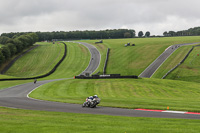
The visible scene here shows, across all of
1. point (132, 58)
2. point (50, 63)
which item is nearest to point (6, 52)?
point (50, 63)

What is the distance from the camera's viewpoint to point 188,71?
72.5 m

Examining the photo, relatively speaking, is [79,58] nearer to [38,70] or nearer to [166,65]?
[38,70]

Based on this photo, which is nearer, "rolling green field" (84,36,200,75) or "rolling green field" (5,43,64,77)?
"rolling green field" (84,36,200,75)

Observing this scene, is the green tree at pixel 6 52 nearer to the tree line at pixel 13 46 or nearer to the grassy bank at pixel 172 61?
the tree line at pixel 13 46

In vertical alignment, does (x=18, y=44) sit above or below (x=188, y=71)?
above

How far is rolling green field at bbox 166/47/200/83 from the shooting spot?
68.9 m

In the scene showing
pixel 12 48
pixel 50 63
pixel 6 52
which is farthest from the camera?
pixel 12 48

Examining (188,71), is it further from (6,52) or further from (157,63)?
(6,52)

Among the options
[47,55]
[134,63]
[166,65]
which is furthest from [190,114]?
[47,55]

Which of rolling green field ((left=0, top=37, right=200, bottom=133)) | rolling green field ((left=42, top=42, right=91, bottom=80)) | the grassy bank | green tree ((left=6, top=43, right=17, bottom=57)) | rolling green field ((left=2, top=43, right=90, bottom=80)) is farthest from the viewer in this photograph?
green tree ((left=6, top=43, right=17, bottom=57))

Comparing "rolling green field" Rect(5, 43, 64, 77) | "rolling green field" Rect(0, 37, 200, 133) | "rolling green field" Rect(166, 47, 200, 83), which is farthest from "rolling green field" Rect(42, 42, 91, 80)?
"rolling green field" Rect(166, 47, 200, 83)

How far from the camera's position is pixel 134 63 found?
9075 centimetres

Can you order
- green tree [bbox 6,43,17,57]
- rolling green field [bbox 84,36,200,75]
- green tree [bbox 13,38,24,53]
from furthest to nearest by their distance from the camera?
green tree [bbox 13,38,24,53] < green tree [bbox 6,43,17,57] < rolling green field [bbox 84,36,200,75]

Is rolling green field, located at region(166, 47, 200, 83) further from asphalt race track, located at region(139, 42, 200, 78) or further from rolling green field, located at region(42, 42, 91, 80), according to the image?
rolling green field, located at region(42, 42, 91, 80)
